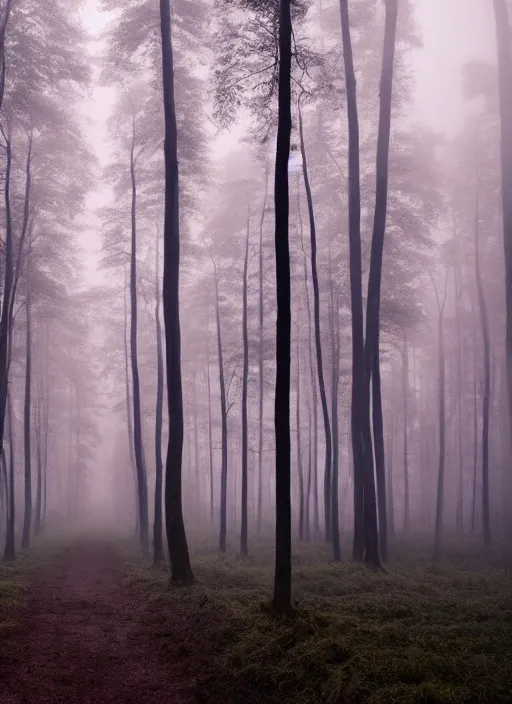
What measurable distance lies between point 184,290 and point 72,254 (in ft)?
21.0

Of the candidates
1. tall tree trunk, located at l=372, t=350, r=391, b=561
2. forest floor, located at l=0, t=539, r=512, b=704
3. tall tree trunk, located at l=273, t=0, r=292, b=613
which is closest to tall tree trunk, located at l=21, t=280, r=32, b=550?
forest floor, located at l=0, t=539, r=512, b=704

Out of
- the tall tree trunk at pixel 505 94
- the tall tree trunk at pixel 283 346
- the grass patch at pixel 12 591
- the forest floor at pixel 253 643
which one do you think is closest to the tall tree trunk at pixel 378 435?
the forest floor at pixel 253 643

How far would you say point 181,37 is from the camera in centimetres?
1405

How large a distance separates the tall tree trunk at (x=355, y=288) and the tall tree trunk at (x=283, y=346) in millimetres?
7063

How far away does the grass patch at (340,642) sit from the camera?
200 inches

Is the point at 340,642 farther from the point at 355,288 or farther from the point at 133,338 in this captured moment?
the point at 133,338

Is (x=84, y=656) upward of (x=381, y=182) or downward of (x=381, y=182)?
downward

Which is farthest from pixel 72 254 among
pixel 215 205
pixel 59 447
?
pixel 59 447

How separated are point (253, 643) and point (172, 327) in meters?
7.70

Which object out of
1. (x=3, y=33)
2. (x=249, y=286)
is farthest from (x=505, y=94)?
(x=3, y=33)

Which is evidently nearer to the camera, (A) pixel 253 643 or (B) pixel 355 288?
(A) pixel 253 643

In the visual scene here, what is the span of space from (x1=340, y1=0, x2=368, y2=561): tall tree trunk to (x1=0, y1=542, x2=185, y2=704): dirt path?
290 inches

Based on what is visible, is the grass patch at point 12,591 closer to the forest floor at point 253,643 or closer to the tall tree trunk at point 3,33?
the forest floor at point 253,643

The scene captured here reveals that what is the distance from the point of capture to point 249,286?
20.7 m
